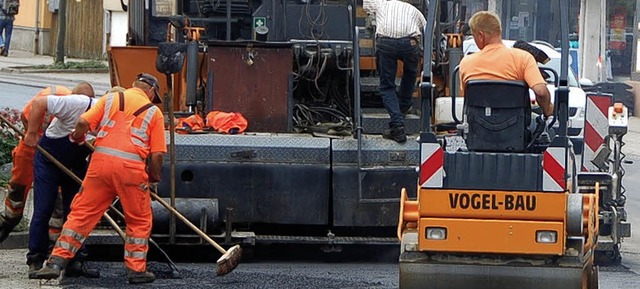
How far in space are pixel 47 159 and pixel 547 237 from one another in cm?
365

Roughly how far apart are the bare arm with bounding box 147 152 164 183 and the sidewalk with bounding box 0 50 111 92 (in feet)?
43.8

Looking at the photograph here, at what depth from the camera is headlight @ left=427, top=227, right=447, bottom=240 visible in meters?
8.00

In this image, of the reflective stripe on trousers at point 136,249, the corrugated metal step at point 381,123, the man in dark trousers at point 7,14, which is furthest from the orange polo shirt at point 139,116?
the man in dark trousers at point 7,14

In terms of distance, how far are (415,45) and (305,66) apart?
1.24 meters

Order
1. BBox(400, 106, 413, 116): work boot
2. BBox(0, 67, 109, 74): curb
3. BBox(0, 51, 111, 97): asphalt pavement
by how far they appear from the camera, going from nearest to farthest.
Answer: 1. BBox(400, 106, 413, 116): work boot
2. BBox(0, 51, 111, 97): asphalt pavement
3. BBox(0, 67, 109, 74): curb

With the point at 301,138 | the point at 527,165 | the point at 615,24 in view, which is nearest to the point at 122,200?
the point at 301,138

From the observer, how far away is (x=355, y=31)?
11320mm

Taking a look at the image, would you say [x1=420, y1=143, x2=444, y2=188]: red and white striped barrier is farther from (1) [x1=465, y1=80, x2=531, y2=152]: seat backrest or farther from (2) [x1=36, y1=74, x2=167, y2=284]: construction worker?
(2) [x1=36, y1=74, x2=167, y2=284]: construction worker

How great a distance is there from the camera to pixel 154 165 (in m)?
9.41

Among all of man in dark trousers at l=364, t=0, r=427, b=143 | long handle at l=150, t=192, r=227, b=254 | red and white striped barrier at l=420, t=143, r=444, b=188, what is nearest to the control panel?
man in dark trousers at l=364, t=0, r=427, b=143

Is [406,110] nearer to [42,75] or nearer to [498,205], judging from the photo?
[498,205]

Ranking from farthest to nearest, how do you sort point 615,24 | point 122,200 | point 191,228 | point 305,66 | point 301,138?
point 615,24
point 305,66
point 301,138
point 191,228
point 122,200

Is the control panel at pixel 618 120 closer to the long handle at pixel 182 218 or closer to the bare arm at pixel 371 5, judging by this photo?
the bare arm at pixel 371 5

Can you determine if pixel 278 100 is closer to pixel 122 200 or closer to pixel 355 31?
pixel 355 31
